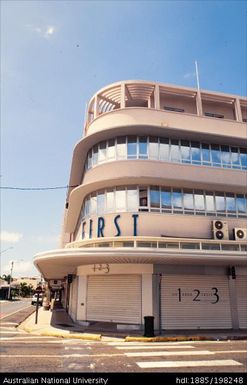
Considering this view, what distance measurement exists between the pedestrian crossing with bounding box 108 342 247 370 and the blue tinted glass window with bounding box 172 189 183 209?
9365mm

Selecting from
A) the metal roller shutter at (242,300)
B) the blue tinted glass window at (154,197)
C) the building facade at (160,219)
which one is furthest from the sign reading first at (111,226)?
the metal roller shutter at (242,300)

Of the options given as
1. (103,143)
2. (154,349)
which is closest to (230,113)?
(103,143)

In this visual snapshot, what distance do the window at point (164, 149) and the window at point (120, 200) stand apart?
3541 mm

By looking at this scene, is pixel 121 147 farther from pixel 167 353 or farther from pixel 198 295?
pixel 167 353

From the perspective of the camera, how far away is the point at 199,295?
18.8 meters

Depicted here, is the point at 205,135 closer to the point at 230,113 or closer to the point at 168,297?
the point at 230,113

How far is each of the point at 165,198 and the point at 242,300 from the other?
759 cm

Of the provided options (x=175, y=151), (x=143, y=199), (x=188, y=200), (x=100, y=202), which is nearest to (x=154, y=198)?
(x=143, y=199)

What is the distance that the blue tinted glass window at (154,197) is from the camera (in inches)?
800

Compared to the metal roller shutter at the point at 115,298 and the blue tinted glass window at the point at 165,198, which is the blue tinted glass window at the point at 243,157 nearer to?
the blue tinted glass window at the point at 165,198

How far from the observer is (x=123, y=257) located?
54.0 ft

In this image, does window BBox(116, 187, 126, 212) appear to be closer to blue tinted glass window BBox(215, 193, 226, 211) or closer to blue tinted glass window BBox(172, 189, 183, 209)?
blue tinted glass window BBox(172, 189, 183, 209)

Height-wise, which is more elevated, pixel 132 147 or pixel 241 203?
pixel 132 147

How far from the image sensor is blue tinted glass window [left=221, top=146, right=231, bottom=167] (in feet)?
75.5
